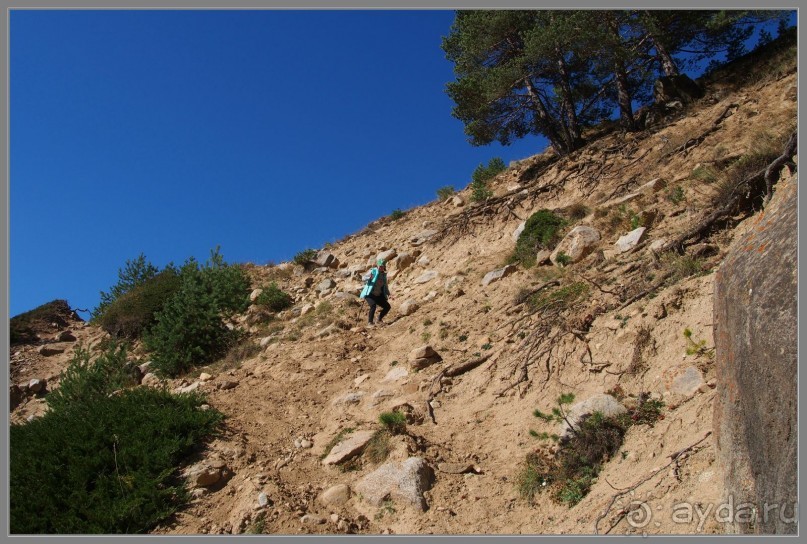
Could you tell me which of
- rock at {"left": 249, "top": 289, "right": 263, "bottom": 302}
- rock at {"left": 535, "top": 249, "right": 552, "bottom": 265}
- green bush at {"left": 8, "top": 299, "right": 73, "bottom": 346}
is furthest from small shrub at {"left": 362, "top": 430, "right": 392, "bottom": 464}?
green bush at {"left": 8, "top": 299, "right": 73, "bottom": 346}

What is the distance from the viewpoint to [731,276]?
3.67 metres

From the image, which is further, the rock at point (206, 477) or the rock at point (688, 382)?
the rock at point (206, 477)

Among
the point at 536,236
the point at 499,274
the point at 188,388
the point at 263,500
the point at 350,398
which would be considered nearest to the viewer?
the point at 263,500

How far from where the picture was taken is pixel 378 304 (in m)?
12.0

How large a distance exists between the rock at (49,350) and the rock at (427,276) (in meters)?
10.6

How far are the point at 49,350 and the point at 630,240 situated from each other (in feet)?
51.0

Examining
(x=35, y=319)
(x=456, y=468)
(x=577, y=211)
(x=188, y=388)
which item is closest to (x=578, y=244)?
(x=577, y=211)

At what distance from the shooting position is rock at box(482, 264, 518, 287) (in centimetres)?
1104

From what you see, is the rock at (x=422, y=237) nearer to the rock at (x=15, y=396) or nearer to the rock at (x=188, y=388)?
the rock at (x=188, y=388)

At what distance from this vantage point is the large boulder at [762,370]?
9.35ft

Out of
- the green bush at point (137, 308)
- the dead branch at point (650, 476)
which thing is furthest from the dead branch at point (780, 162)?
the green bush at point (137, 308)

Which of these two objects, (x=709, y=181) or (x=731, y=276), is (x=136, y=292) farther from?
(x=731, y=276)

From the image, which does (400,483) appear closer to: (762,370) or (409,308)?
(762,370)

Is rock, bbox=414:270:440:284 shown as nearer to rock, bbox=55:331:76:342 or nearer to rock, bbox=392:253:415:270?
rock, bbox=392:253:415:270
